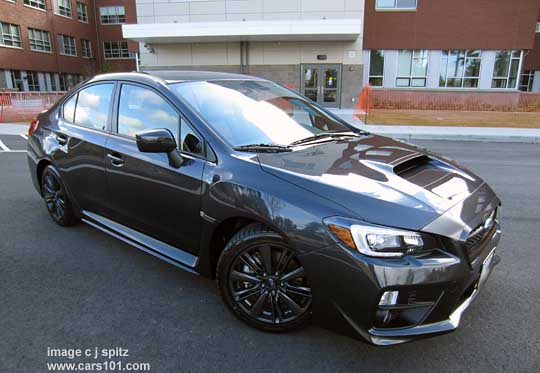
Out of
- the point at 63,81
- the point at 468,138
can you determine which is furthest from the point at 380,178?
the point at 63,81

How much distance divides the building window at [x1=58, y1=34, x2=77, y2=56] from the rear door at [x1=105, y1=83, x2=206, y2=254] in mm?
44151

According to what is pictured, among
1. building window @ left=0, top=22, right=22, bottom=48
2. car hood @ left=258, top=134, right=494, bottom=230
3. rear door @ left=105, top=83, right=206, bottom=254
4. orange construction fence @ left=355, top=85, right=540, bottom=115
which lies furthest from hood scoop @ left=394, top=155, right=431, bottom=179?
building window @ left=0, top=22, right=22, bottom=48

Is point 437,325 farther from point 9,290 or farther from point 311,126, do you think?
point 9,290

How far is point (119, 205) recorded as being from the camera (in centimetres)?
351

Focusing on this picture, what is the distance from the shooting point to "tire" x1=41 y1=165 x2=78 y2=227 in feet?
14.0

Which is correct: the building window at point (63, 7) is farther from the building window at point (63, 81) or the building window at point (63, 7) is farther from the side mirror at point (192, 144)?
the side mirror at point (192, 144)

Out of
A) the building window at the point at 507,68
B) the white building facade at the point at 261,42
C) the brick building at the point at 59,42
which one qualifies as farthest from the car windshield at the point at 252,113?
the brick building at the point at 59,42

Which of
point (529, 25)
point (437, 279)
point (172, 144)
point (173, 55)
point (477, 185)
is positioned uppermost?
point (529, 25)

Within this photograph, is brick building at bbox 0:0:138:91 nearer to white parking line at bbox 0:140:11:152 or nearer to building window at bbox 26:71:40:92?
building window at bbox 26:71:40:92

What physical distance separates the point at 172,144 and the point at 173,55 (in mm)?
24593

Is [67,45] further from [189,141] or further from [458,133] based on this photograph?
[189,141]

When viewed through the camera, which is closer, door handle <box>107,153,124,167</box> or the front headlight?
the front headlight

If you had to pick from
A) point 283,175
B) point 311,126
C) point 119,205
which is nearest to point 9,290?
point 119,205

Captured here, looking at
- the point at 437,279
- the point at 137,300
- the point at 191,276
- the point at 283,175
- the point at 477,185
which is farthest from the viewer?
the point at 191,276
